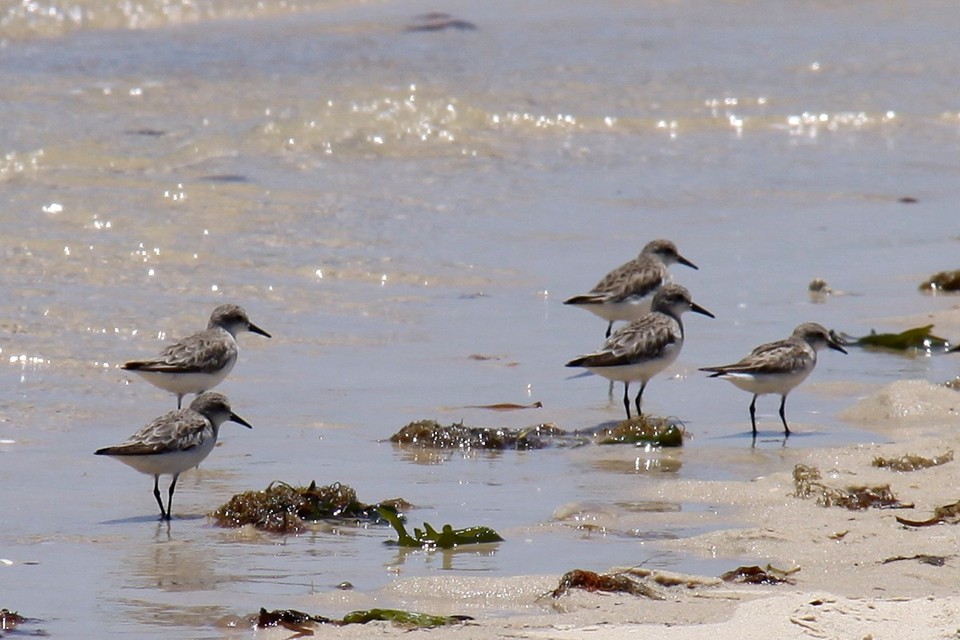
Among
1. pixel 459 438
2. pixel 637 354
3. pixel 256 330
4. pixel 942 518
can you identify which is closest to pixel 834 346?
pixel 637 354

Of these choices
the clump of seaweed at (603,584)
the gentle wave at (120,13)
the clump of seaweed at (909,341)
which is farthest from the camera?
the gentle wave at (120,13)

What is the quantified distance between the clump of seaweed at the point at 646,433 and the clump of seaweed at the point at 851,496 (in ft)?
3.84

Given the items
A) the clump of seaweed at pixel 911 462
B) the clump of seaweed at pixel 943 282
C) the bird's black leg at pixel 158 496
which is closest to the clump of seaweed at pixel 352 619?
the bird's black leg at pixel 158 496

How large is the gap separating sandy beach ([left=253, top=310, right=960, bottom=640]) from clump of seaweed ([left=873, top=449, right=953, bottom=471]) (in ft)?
0.10

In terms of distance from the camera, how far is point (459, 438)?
24.6 feet

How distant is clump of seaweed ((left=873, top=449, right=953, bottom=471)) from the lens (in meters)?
6.66

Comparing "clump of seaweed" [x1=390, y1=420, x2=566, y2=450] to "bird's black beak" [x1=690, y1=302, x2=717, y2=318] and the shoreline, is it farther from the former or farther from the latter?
"bird's black beak" [x1=690, y1=302, x2=717, y2=318]

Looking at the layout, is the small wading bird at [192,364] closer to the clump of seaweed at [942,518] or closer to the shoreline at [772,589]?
the shoreline at [772,589]

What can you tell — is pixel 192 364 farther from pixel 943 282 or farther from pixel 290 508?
pixel 943 282

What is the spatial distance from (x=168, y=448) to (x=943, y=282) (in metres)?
5.82

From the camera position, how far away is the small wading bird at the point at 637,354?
27.6ft

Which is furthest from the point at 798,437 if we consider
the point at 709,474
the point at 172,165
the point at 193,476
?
→ the point at 172,165

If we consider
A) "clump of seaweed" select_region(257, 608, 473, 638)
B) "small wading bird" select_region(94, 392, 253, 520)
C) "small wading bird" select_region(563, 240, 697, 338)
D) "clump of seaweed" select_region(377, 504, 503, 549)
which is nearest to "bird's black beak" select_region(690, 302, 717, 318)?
"small wading bird" select_region(563, 240, 697, 338)

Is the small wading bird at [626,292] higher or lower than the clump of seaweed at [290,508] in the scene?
higher
